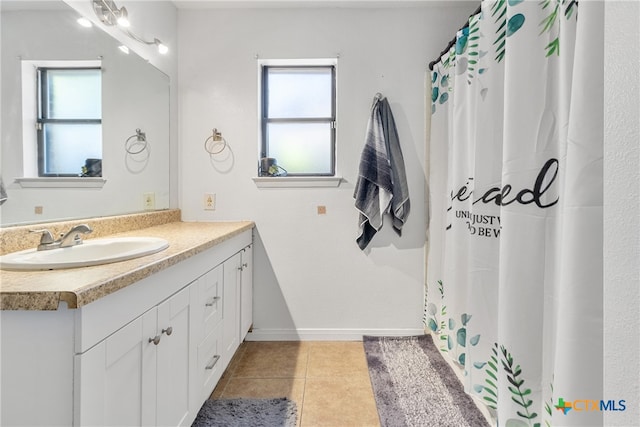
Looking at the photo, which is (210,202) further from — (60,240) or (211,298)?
(60,240)

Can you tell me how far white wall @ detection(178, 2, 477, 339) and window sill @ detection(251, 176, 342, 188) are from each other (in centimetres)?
4

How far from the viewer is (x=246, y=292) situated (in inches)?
83.0

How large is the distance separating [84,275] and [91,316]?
0.13 metres

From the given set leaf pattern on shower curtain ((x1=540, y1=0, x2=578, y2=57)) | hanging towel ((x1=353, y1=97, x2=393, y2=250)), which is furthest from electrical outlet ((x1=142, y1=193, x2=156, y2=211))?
leaf pattern on shower curtain ((x1=540, y1=0, x2=578, y2=57))

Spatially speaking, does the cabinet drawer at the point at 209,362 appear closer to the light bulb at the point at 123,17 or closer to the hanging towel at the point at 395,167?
the hanging towel at the point at 395,167

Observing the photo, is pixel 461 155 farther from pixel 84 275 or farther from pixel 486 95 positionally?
pixel 84 275

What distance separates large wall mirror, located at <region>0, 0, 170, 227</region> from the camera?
1114 millimetres

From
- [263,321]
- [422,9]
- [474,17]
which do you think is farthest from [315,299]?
[422,9]

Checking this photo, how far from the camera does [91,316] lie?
74 centimetres

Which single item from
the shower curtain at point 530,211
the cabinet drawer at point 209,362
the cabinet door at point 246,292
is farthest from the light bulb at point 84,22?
the shower curtain at point 530,211

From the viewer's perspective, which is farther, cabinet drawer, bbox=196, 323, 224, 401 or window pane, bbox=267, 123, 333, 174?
window pane, bbox=267, 123, 333, 174

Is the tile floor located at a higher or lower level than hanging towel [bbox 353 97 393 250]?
lower
